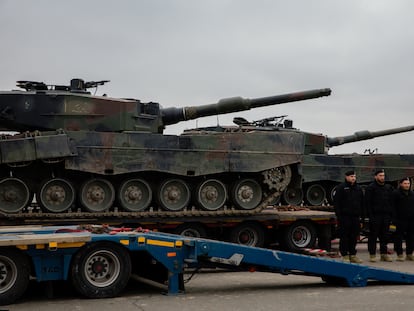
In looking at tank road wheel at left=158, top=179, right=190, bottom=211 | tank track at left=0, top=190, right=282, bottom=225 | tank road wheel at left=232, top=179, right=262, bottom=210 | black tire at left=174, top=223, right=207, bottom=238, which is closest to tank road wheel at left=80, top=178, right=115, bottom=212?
tank track at left=0, top=190, right=282, bottom=225

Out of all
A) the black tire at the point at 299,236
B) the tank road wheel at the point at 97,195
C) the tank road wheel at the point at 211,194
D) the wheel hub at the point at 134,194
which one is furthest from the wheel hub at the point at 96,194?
the black tire at the point at 299,236

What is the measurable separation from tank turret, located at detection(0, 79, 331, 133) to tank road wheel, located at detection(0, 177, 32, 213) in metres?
1.49

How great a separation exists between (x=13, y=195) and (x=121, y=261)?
572 cm

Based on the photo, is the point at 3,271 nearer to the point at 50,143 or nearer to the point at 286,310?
the point at 286,310

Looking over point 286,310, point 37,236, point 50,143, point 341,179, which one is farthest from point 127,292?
point 341,179

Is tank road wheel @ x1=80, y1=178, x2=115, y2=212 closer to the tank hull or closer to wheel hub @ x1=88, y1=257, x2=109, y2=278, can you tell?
the tank hull

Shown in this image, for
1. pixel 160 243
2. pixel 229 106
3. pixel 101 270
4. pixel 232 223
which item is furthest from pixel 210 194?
pixel 101 270

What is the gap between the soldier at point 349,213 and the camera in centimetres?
1371

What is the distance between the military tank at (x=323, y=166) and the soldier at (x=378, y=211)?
7.39 meters

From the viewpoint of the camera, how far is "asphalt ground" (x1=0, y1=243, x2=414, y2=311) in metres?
8.66

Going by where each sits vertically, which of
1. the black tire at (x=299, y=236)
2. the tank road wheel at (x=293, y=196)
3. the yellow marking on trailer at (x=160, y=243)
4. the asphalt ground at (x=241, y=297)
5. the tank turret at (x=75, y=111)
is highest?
the tank turret at (x=75, y=111)

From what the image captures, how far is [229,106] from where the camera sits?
58.3 ft

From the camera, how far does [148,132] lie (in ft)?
52.3

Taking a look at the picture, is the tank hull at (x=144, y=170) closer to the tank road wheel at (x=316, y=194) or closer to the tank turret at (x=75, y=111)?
the tank turret at (x=75, y=111)
